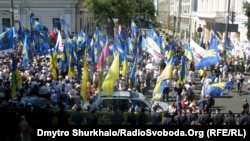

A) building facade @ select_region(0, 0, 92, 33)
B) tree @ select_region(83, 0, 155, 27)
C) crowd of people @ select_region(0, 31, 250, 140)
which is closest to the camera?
crowd of people @ select_region(0, 31, 250, 140)

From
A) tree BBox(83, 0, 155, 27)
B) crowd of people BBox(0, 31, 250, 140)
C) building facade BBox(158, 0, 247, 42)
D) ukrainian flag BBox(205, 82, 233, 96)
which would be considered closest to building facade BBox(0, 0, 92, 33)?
tree BBox(83, 0, 155, 27)

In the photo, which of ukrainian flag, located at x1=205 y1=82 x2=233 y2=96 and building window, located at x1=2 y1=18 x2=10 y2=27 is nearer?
ukrainian flag, located at x1=205 y1=82 x2=233 y2=96

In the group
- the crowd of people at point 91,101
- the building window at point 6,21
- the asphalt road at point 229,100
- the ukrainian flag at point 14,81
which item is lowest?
the asphalt road at point 229,100

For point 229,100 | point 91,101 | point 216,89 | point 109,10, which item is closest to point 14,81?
point 91,101

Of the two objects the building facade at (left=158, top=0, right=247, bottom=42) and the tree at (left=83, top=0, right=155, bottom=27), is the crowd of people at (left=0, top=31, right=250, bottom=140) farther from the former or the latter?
the tree at (left=83, top=0, right=155, bottom=27)

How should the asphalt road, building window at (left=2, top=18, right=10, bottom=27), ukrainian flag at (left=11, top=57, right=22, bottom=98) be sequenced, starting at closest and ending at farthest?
ukrainian flag at (left=11, top=57, right=22, bottom=98) < the asphalt road < building window at (left=2, top=18, right=10, bottom=27)

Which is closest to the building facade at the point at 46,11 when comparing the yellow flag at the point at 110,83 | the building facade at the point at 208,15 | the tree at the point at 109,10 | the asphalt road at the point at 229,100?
the tree at the point at 109,10

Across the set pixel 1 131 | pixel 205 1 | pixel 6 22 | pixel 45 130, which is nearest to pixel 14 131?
pixel 1 131

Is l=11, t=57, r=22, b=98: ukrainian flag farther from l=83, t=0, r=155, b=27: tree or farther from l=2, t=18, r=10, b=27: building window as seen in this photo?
l=2, t=18, r=10, b=27: building window

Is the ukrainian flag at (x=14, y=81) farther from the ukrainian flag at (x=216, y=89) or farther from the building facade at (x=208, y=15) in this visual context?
the building facade at (x=208, y=15)

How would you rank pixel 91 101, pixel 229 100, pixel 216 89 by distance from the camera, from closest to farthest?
pixel 91 101, pixel 216 89, pixel 229 100

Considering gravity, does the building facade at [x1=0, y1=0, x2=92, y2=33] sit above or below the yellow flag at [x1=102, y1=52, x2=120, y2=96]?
above

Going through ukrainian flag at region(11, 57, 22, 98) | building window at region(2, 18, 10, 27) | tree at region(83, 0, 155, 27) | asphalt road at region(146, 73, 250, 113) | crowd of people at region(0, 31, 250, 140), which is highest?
tree at region(83, 0, 155, 27)

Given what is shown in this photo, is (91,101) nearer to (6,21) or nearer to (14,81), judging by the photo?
(14,81)
